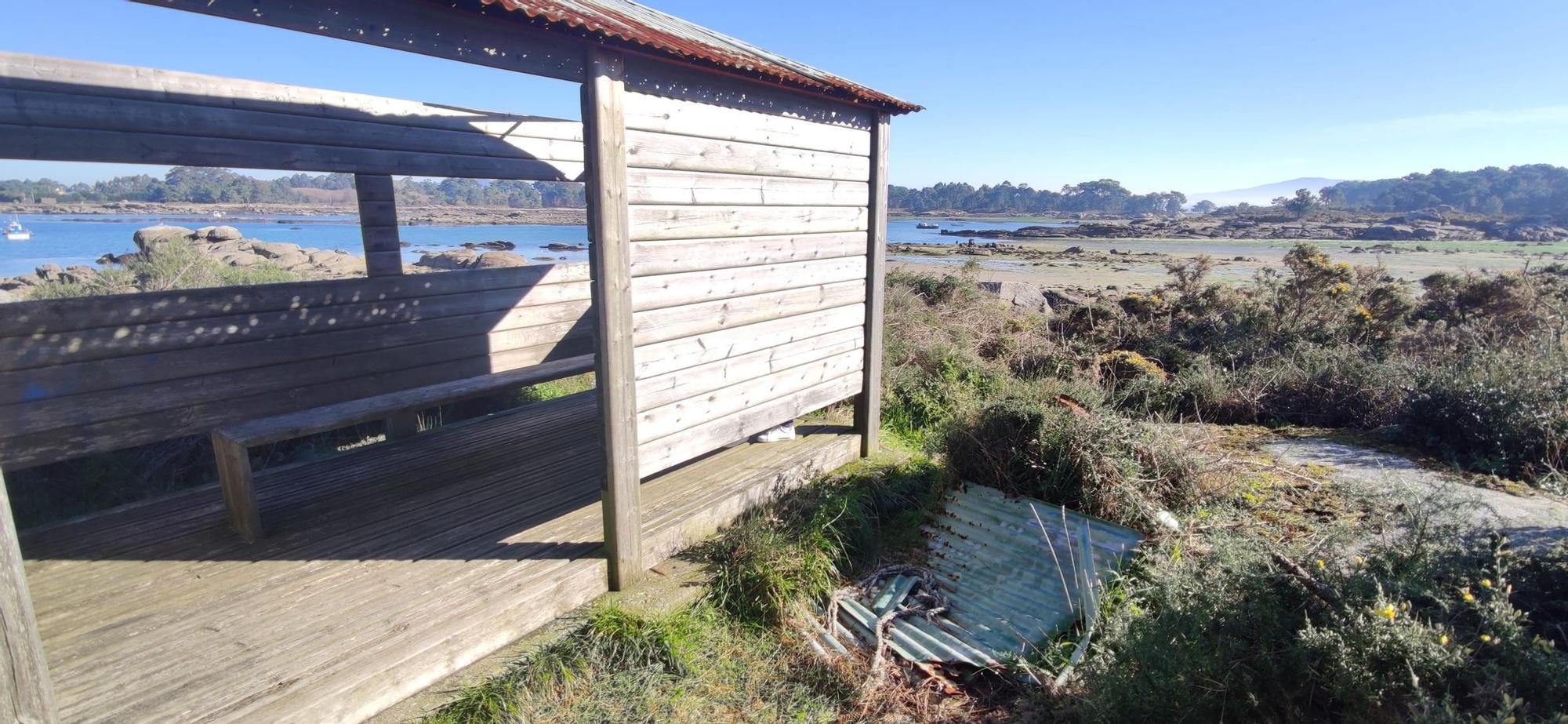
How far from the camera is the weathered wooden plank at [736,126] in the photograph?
3.52 metres

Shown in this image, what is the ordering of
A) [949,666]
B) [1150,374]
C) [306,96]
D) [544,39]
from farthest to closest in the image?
1. [1150,374]
2. [306,96]
3. [949,666]
4. [544,39]

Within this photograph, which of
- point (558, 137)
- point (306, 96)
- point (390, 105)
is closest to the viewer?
point (306, 96)

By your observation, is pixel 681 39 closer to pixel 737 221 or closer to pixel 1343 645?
pixel 737 221

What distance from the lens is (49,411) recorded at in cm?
441

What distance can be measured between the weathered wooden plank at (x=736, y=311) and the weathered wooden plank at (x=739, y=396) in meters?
0.38

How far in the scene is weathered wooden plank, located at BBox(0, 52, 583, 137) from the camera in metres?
4.02

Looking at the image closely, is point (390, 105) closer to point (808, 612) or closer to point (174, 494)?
point (174, 494)

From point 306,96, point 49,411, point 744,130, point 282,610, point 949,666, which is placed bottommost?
point 949,666

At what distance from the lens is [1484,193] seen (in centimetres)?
9638

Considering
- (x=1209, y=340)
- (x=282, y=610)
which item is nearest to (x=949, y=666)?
(x=282, y=610)

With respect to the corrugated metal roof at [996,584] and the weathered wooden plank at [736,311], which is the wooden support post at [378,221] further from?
the corrugated metal roof at [996,584]

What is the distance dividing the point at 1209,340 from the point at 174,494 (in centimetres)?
1071

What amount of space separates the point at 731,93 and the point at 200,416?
4.26m

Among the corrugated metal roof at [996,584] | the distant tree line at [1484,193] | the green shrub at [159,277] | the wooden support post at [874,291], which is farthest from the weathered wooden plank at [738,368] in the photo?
the distant tree line at [1484,193]
